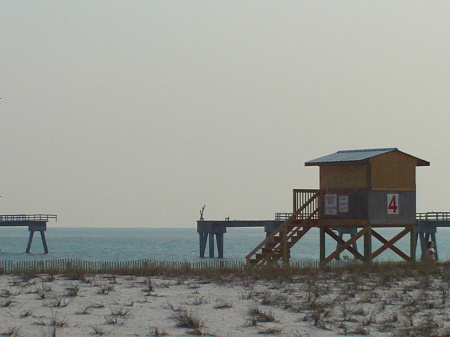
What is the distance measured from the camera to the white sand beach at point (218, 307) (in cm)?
1703

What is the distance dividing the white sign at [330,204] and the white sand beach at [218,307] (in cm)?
1605

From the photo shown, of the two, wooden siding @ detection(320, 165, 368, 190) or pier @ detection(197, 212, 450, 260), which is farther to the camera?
pier @ detection(197, 212, 450, 260)

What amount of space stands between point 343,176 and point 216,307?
2170 cm

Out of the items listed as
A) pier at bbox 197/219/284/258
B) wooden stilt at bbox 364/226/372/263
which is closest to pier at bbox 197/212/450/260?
pier at bbox 197/219/284/258

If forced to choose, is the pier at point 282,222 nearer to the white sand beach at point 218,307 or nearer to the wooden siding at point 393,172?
the wooden siding at point 393,172

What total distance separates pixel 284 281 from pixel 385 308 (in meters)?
5.08

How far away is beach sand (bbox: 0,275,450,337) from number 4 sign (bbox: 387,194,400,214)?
53.7ft

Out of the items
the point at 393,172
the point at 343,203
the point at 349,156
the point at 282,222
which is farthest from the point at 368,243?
the point at 282,222

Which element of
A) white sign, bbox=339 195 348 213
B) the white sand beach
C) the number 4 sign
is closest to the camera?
the white sand beach

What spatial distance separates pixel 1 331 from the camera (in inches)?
642

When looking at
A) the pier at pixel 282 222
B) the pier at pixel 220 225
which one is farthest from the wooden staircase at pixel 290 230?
the pier at pixel 220 225

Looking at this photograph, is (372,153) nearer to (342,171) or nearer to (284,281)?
(342,171)

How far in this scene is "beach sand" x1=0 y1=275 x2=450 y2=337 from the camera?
17.0 metres

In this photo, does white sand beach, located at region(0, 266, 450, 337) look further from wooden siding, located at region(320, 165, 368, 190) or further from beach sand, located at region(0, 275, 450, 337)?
wooden siding, located at region(320, 165, 368, 190)
